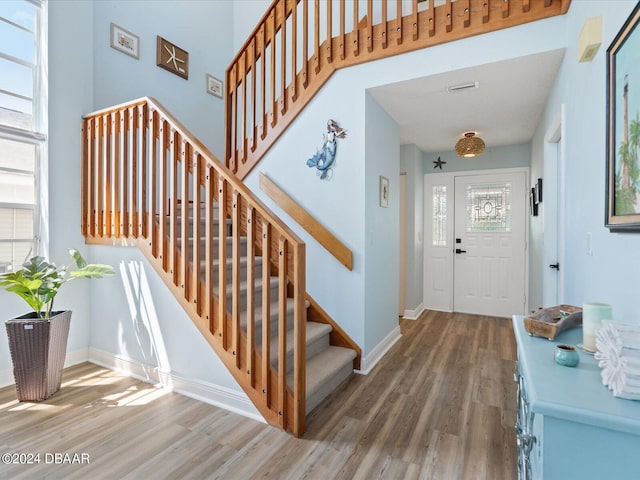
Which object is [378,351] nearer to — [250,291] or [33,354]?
[250,291]

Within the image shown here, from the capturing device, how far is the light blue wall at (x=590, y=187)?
1.27 meters

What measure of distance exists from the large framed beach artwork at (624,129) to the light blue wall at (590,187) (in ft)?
0.27

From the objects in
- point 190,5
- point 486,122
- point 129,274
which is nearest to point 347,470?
point 129,274

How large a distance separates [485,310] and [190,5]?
5507mm

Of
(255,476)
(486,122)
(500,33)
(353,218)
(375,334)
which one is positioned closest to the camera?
(255,476)

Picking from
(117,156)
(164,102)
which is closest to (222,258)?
(117,156)

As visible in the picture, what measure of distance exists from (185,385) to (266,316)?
0.93 metres

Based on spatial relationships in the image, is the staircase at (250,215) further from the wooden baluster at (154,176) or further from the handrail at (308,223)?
the handrail at (308,223)

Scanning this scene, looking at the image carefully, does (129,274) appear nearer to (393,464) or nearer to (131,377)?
(131,377)

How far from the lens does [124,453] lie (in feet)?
5.99

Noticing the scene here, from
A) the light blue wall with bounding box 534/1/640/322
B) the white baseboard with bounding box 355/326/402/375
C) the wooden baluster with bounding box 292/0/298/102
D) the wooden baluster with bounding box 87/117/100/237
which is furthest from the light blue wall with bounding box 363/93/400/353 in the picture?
the wooden baluster with bounding box 87/117/100/237

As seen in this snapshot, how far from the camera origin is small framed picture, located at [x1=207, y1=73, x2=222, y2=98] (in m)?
4.43

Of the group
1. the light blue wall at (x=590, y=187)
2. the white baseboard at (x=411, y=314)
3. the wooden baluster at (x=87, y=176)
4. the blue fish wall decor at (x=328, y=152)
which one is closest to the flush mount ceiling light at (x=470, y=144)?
the light blue wall at (x=590, y=187)

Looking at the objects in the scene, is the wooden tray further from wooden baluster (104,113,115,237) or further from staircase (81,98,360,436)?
wooden baluster (104,113,115,237)
